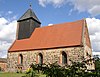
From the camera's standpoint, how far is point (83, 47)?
25.1 metres

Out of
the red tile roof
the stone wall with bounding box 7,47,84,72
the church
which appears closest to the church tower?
the church

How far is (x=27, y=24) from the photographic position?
3341cm

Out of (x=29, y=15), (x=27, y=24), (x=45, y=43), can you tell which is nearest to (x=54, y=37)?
(x=45, y=43)

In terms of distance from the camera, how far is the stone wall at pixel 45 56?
25547 mm

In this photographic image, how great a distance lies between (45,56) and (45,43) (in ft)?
7.10

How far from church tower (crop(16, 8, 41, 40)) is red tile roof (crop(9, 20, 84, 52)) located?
3.01 ft

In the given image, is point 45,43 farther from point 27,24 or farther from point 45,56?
point 27,24

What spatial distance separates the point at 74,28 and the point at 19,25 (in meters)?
11.6

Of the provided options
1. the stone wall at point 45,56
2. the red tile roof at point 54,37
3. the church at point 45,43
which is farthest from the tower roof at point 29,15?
the stone wall at point 45,56

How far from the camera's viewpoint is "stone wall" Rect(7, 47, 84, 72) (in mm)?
25547

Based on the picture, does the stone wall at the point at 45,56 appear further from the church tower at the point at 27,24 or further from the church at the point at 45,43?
the church tower at the point at 27,24

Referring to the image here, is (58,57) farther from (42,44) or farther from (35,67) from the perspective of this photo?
(35,67)

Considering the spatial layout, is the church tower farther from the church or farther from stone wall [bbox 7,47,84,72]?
stone wall [bbox 7,47,84,72]

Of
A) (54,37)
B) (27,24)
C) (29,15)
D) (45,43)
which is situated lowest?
(45,43)
